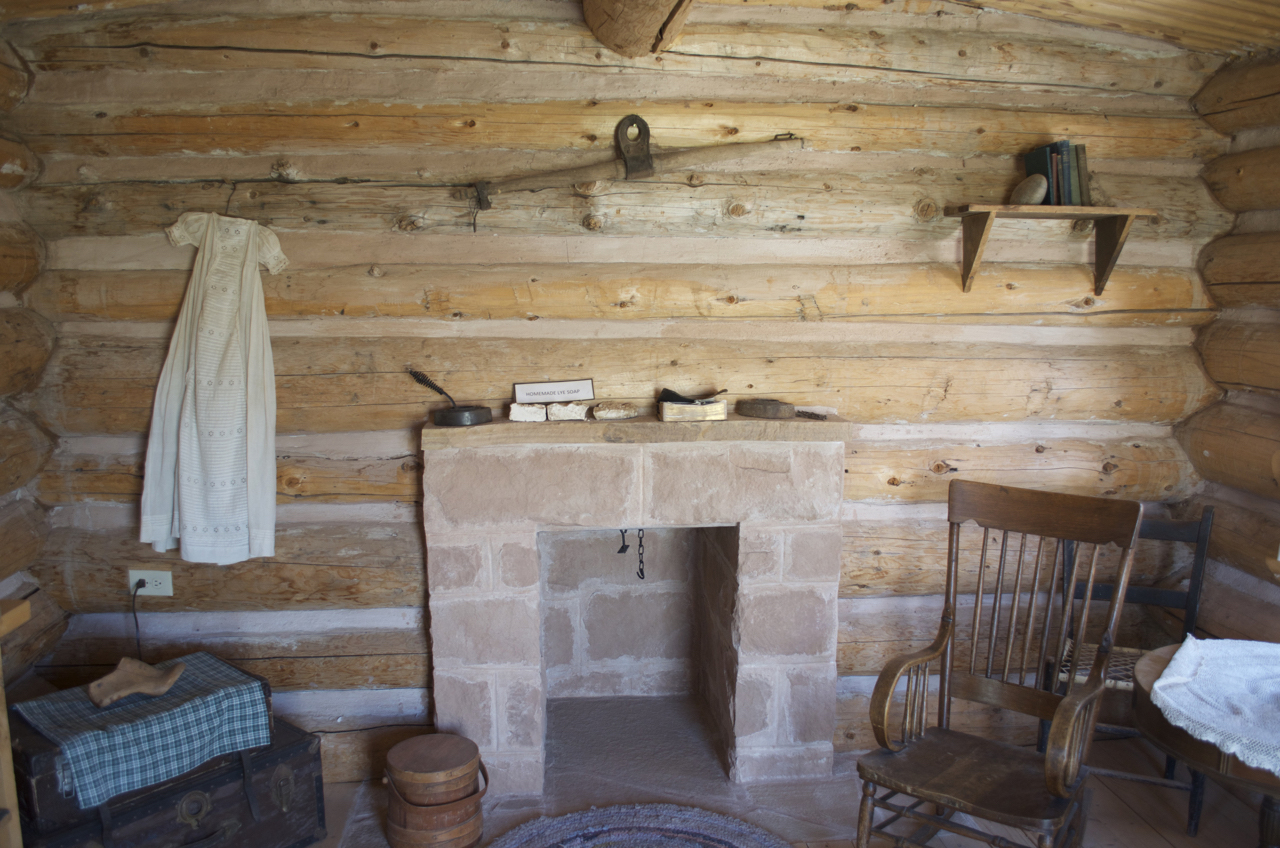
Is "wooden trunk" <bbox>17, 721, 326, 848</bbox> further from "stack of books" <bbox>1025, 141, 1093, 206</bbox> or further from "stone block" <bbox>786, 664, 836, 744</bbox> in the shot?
"stack of books" <bbox>1025, 141, 1093, 206</bbox>

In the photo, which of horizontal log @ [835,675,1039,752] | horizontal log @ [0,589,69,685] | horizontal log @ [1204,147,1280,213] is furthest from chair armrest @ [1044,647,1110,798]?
horizontal log @ [0,589,69,685]

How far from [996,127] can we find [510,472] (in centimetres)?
207

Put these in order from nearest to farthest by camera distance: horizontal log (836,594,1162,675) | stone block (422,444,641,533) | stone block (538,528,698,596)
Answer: stone block (422,444,641,533) → horizontal log (836,594,1162,675) → stone block (538,528,698,596)

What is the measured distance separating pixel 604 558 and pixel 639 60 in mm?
1908

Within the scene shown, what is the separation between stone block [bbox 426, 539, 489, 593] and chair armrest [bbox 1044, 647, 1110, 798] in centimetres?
171

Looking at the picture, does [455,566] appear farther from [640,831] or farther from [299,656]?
[640,831]

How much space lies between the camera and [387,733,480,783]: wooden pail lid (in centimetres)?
233

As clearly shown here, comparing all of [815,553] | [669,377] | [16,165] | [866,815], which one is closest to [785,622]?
[815,553]

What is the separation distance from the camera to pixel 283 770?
7.81 feet

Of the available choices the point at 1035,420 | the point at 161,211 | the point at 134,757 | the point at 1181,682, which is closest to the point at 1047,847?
the point at 1181,682

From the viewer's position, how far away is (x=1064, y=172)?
2600 millimetres

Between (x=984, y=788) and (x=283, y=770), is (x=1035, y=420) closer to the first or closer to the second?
(x=984, y=788)

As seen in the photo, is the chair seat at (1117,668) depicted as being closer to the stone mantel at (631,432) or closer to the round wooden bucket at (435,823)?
the stone mantel at (631,432)

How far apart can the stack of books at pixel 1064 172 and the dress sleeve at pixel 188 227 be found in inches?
110
